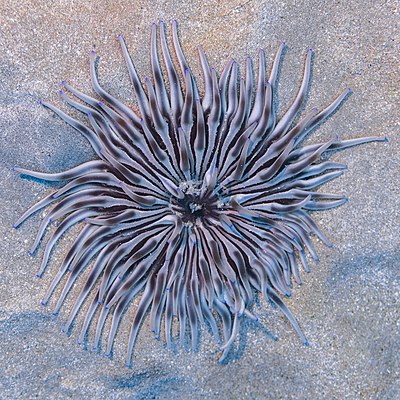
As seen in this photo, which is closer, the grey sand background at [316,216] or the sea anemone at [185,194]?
the sea anemone at [185,194]

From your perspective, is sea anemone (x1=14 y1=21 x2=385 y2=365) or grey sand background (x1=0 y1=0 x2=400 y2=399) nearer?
sea anemone (x1=14 y1=21 x2=385 y2=365)

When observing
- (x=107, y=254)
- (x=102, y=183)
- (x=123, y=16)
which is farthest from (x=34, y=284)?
(x=123, y=16)

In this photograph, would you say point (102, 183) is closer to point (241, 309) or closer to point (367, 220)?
point (241, 309)

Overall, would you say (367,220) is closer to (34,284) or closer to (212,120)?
(212,120)

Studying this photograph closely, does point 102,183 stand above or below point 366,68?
below

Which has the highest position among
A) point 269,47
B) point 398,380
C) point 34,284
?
point 269,47

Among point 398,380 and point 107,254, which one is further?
point 398,380

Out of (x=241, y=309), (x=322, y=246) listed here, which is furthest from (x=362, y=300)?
(x=241, y=309)
